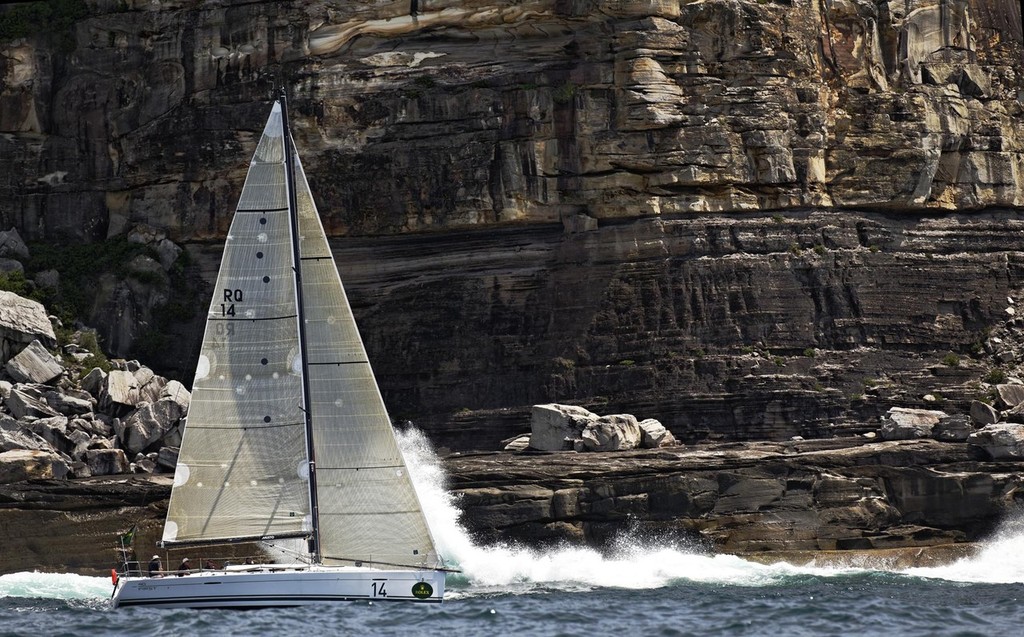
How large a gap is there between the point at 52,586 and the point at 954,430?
76.1ft

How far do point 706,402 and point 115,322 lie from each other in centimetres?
1788

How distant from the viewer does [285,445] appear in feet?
127

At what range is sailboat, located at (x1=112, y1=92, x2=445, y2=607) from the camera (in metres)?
37.9

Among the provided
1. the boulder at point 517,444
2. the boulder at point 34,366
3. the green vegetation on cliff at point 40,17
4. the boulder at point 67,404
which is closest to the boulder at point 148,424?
the boulder at point 67,404

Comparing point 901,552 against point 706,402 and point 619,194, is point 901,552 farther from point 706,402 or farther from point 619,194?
point 619,194

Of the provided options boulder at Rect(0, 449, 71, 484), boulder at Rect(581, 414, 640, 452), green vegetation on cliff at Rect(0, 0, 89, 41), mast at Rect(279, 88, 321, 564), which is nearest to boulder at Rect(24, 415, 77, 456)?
boulder at Rect(0, 449, 71, 484)

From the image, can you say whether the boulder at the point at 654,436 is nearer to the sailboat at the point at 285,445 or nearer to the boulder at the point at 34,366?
the sailboat at the point at 285,445

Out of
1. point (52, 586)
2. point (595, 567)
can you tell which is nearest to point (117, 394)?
point (52, 586)

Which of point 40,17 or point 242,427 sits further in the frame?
point 40,17

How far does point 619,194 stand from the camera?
2211 inches

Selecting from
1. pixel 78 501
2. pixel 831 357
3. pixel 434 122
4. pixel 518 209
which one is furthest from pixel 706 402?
pixel 78 501

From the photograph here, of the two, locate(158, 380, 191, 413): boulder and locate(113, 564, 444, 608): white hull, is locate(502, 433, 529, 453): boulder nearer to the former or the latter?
locate(158, 380, 191, 413): boulder

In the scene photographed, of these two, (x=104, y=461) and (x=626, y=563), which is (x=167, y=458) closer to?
(x=104, y=461)

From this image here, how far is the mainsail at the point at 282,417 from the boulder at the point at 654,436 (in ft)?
46.6
